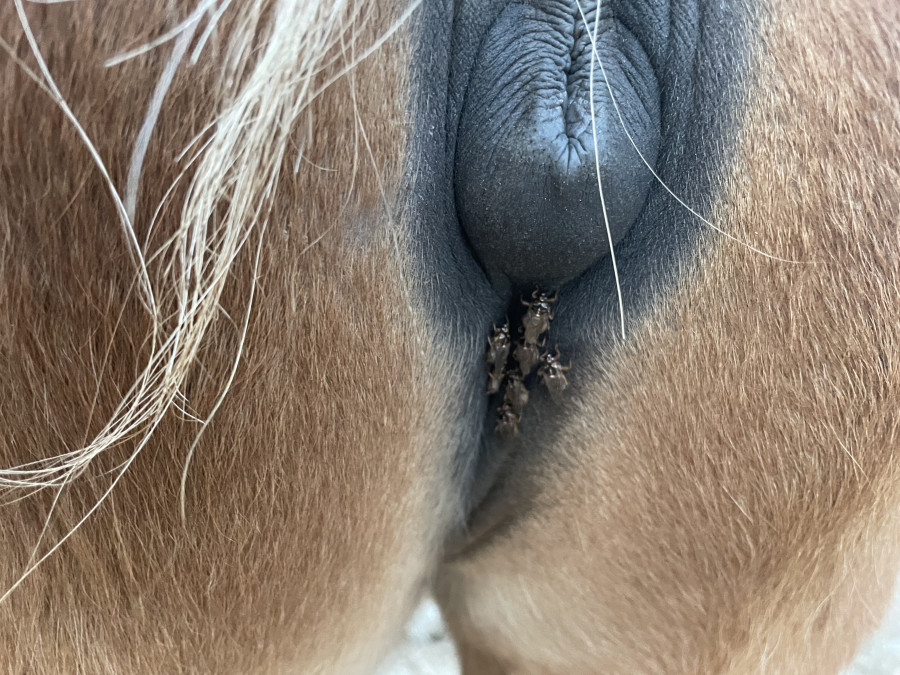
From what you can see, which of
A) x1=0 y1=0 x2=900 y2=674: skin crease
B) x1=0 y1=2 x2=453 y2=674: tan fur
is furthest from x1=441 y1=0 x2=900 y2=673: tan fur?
x1=0 y1=2 x2=453 y2=674: tan fur

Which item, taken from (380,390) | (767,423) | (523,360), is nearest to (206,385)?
Result: (380,390)

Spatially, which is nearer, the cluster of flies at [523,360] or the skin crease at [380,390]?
the skin crease at [380,390]

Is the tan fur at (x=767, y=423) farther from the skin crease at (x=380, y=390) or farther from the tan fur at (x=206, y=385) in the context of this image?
the tan fur at (x=206, y=385)

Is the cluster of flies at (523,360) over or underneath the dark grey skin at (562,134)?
underneath

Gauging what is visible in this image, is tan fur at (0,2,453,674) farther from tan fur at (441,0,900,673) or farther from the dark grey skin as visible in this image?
tan fur at (441,0,900,673)

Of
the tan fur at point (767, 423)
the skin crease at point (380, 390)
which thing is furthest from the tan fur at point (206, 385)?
the tan fur at point (767, 423)

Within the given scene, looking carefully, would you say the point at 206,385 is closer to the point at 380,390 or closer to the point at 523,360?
the point at 380,390

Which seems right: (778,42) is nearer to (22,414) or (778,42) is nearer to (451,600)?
(22,414)

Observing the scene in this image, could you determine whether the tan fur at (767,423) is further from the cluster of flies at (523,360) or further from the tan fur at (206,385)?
the tan fur at (206,385)
